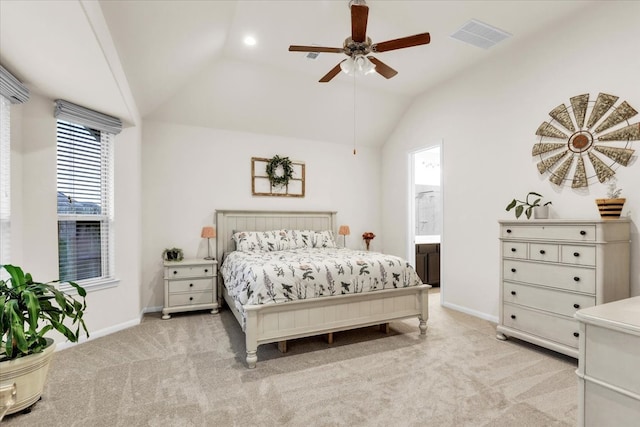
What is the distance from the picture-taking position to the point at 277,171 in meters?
4.93

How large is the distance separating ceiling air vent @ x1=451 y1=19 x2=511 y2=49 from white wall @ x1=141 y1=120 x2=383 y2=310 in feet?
8.15

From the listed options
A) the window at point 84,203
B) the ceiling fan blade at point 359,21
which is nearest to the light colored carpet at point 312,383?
the window at point 84,203

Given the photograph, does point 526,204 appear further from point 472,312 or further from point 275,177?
point 275,177

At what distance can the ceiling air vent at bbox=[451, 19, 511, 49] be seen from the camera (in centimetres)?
317

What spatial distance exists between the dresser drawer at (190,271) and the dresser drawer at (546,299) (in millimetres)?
3364

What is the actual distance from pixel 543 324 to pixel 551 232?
823 millimetres

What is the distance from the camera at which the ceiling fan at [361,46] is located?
2.25 meters

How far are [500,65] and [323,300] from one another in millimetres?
3347

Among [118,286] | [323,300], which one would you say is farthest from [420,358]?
[118,286]

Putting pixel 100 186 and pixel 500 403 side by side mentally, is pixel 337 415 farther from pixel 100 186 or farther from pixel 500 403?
pixel 100 186

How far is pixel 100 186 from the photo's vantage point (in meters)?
3.42

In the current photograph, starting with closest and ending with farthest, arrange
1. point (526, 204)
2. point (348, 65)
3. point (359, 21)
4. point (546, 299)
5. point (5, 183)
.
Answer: point (359, 21) < point (5, 183) < point (348, 65) < point (546, 299) < point (526, 204)

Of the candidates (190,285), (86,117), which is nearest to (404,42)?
(86,117)

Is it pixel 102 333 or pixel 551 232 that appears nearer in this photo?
pixel 551 232
